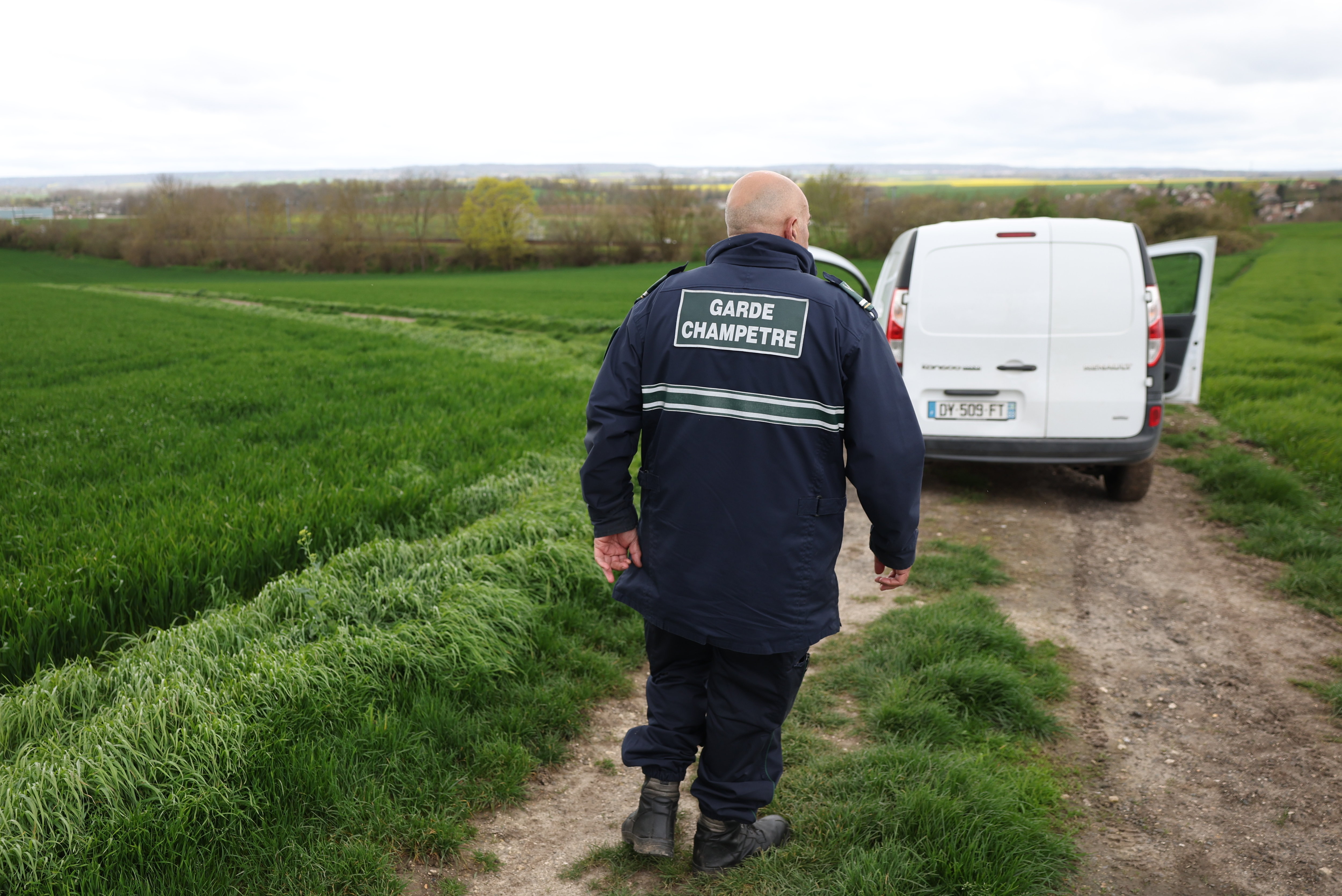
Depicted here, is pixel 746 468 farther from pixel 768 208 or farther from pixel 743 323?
pixel 768 208

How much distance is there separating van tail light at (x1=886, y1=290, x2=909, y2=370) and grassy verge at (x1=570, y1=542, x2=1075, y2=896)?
2.71 m

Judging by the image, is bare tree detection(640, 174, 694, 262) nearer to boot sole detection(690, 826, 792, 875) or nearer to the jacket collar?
the jacket collar

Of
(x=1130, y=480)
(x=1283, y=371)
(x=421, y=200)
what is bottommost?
(x=1130, y=480)

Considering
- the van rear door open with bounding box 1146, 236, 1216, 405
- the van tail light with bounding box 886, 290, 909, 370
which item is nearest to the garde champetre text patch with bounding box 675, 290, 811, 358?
the van tail light with bounding box 886, 290, 909, 370

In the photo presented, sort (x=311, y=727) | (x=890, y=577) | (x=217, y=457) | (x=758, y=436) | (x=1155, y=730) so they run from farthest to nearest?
(x=217, y=457) → (x=1155, y=730) → (x=311, y=727) → (x=890, y=577) → (x=758, y=436)

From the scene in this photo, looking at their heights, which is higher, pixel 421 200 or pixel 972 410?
pixel 421 200

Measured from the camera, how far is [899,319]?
21.1ft

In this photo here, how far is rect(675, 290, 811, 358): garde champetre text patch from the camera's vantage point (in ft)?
7.75

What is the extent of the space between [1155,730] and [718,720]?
82.8 inches

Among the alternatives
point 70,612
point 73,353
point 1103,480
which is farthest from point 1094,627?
point 73,353

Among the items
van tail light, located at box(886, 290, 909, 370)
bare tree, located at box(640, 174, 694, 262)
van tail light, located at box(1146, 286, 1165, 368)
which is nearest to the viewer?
van tail light, located at box(1146, 286, 1165, 368)

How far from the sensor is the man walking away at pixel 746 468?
7.76 ft

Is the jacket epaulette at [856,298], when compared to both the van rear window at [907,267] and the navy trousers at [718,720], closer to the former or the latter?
the navy trousers at [718,720]

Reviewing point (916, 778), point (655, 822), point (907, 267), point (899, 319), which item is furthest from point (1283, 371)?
point (655, 822)
